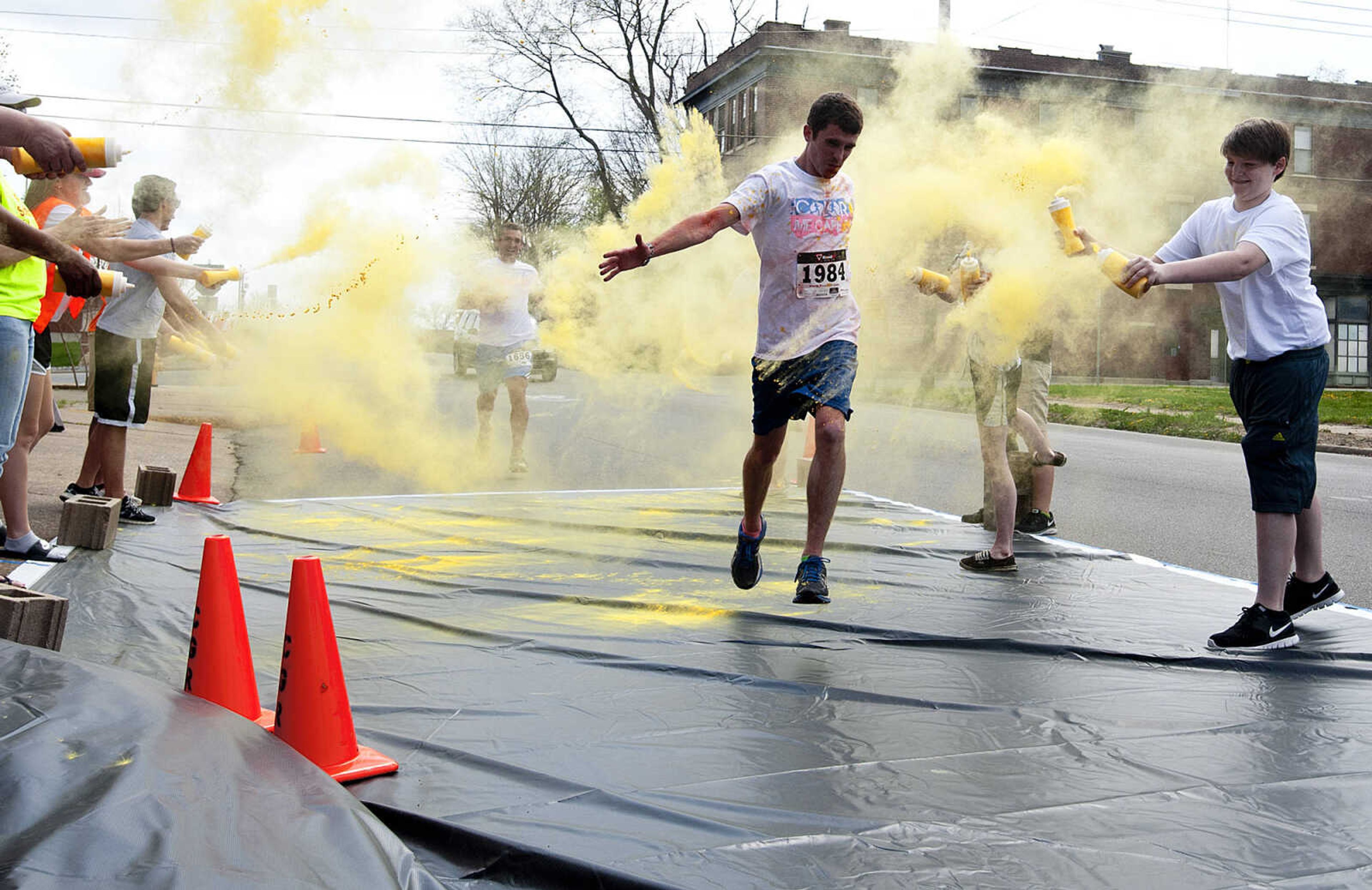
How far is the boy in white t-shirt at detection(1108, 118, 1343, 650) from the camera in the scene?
4.11 meters

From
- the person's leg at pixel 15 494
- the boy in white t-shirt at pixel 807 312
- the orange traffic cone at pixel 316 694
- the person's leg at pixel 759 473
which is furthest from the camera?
the person's leg at pixel 15 494

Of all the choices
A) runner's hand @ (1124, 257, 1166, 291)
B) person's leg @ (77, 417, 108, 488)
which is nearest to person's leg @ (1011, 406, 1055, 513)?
runner's hand @ (1124, 257, 1166, 291)

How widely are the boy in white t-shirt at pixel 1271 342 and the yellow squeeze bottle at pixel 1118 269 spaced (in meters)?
0.03

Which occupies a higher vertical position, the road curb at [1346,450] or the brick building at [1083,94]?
the brick building at [1083,94]

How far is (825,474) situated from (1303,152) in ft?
41.8

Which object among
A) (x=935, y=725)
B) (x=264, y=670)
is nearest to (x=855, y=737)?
(x=935, y=725)

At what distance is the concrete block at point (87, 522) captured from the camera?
544 centimetres

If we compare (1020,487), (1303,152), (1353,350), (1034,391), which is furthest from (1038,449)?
(1353,350)

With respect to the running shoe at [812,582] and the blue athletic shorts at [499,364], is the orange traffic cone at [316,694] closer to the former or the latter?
the running shoe at [812,582]

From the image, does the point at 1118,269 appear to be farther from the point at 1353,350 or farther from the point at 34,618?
the point at 1353,350

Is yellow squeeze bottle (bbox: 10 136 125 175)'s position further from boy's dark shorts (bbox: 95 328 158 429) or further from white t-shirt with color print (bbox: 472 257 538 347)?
white t-shirt with color print (bbox: 472 257 538 347)

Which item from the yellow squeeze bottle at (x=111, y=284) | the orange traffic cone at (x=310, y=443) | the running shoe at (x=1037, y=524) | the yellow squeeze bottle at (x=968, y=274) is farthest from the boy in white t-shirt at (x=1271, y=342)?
the orange traffic cone at (x=310, y=443)

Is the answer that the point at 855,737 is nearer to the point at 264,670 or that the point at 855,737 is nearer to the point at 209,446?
the point at 264,670

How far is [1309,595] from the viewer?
14.8 ft
